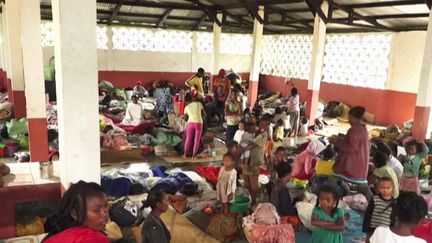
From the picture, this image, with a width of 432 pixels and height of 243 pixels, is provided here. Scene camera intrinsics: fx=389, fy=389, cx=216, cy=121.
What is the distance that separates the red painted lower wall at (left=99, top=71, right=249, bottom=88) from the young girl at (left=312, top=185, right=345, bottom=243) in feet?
48.2

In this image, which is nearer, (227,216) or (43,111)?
(227,216)

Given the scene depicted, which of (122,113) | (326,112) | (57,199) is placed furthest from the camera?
(326,112)

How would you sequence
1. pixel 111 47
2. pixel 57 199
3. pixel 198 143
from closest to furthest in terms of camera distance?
1. pixel 57 199
2. pixel 198 143
3. pixel 111 47

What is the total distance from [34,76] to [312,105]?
8195 mm

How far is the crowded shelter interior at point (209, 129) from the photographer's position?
3.81 metres

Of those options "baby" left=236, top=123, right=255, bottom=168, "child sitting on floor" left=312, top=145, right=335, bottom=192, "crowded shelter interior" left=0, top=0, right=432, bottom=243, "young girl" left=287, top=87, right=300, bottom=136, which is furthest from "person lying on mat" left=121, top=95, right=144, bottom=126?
"child sitting on floor" left=312, top=145, right=335, bottom=192

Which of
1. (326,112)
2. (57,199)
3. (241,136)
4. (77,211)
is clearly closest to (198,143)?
(241,136)

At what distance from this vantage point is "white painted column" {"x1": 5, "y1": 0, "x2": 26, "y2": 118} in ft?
Answer: 29.3

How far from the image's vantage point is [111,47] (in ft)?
55.9

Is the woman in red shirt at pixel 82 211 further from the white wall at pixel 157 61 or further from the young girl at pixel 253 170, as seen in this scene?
the white wall at pixel 157 61

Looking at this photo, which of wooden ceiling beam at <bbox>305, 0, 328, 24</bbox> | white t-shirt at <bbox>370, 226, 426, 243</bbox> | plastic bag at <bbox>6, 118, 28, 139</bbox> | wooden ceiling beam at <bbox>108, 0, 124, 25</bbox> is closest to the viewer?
white t-shirt at <bbox>370, 226, 426, 243</bbox>

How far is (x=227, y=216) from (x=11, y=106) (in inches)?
288

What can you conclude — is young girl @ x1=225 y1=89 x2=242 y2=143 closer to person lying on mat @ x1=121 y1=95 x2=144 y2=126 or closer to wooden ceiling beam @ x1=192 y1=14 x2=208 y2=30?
person lying on mat @ x1=121 y1=95 x2=144 y2=126

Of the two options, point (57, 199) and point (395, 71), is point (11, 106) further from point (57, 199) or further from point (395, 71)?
point (395, 71)
